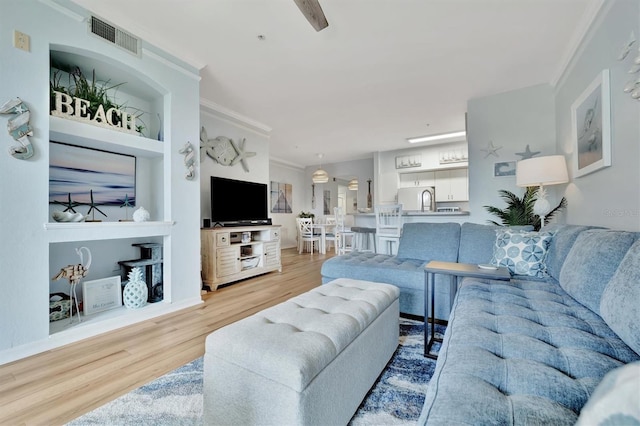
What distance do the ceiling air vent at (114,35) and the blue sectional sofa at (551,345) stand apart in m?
3.22

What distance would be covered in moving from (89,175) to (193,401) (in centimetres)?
234

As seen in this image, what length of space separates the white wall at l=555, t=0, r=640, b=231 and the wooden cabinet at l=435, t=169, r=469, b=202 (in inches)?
145

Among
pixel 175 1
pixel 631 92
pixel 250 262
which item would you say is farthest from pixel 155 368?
pixel 631 92

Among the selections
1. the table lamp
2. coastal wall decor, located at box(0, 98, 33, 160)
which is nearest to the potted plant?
the table lamp

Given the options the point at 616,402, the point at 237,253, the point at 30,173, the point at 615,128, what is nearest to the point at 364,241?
the point at 237,253

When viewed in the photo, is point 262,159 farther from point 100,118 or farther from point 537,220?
point 537,220

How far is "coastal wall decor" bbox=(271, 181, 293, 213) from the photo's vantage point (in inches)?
283

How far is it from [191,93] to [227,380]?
2876mm

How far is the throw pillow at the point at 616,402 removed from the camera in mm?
315

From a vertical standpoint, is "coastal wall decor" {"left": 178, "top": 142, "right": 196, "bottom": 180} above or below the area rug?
above

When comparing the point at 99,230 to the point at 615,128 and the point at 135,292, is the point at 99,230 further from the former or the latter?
the point at 615,128

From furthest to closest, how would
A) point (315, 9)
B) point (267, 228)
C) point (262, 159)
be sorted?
point (262, 159) < point (267, 228) < point (315, 9)

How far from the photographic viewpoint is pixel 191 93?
292cm

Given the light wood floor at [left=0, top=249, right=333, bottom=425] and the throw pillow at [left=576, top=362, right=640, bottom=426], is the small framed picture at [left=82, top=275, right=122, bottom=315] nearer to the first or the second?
the light wood floor at [left=0, top=249, right=333, bottom=425]
